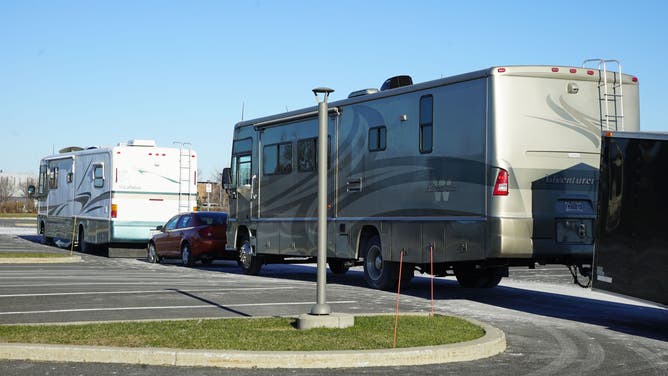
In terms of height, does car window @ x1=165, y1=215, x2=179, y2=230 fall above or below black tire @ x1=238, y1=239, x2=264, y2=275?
above

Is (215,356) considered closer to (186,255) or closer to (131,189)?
(186,255)

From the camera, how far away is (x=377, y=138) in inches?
703

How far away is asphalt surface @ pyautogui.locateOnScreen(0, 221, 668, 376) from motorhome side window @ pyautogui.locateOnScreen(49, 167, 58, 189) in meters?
11.0

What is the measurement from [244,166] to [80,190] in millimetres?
10846

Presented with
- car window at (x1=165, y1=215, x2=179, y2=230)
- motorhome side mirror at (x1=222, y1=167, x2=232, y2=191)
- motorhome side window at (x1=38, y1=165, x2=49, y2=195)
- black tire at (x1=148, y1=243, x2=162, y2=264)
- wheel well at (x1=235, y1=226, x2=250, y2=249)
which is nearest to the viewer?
wheel well at (x1=235, y1=226, x2=250, y2=249)

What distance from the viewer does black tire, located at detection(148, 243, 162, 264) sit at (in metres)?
28.4

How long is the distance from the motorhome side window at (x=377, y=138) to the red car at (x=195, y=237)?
8885 mm

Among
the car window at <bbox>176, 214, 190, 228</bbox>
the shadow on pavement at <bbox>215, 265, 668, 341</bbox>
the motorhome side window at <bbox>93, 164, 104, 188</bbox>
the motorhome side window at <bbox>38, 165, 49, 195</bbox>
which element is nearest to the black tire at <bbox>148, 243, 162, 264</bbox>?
the car window at <bbox>176, 214, 190, 228</bbox>

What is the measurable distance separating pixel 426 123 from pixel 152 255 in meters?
14.3

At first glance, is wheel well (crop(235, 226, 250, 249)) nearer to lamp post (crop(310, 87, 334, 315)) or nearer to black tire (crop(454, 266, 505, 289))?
black tire (crop(454, 266, 505, 289))

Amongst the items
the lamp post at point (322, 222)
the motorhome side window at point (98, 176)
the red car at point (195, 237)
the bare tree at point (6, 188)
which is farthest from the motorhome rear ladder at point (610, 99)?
the bare tree at point (6, 188)

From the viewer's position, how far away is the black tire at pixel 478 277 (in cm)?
1818

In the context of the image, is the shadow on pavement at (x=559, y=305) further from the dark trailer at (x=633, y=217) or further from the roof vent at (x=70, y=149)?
the roof vent at (x=70, y=149)

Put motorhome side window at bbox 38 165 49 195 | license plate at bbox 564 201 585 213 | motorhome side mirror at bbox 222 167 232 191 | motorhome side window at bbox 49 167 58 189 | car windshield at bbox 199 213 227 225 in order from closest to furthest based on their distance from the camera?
license plate at bbox 564 201 585 213 → motorhome side mirror at bbox 222 167 232 191 → car windshield at bbox 199 213 227 225 → motorhome side window at bbox 49 167 58 189 → motorhome side window at bbox 38 165 49 195
